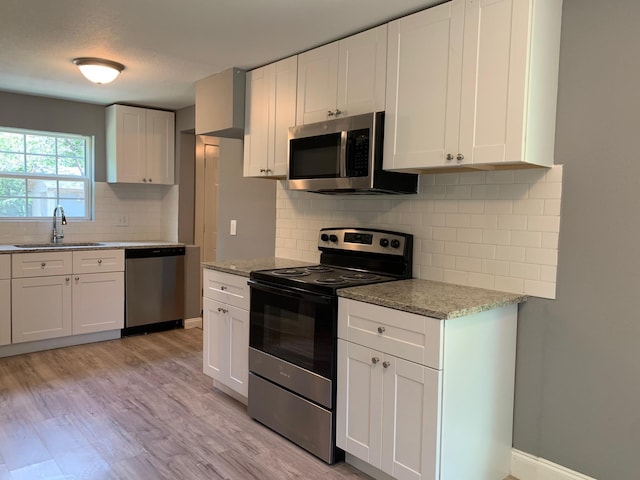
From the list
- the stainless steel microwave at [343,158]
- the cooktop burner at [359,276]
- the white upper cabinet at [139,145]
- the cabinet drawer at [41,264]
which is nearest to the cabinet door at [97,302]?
the cabinet drawer at [41,264]

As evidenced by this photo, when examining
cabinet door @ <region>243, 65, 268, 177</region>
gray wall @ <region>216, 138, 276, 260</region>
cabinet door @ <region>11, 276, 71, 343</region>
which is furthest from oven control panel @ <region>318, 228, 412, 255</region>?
cabinet door @ <region>11, 276, 71, 343</region>

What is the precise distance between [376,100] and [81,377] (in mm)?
2895

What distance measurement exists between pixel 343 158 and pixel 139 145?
305 cm

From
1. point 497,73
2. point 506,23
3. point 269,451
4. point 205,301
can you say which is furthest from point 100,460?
point 506,23

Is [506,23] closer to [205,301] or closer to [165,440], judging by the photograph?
[205,301]

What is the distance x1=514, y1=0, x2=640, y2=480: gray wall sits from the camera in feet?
6.45

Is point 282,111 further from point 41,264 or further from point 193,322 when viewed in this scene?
point 193,322

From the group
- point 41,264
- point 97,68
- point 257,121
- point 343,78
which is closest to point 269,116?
point 257,121

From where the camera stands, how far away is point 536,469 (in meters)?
2.25

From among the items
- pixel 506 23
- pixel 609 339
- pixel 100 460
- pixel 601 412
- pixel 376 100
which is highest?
pixel 506 23

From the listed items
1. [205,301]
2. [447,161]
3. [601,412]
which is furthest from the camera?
[205,301]

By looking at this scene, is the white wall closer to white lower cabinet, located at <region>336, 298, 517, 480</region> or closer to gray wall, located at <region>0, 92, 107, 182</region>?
white lower cabinet, located at <region>336, 298, 517, 480</region>

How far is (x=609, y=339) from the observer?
203 centimetres

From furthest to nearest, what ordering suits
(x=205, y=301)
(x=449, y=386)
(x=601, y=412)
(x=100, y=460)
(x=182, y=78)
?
1. (x=182, y=78)
2. (x=205, y=301)
3. (x=100, y=460)
4. (x=601, y=412)
5. (x=449, y=386)
